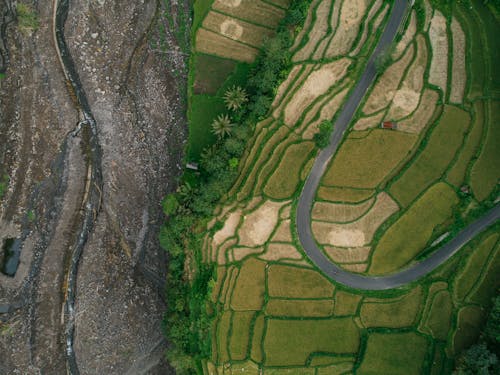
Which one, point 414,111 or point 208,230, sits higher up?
point 414,111

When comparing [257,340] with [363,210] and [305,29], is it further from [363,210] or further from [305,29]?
[305,29]

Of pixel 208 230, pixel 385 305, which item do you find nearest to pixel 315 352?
pixel 385 305

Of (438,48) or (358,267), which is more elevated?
(438,48)

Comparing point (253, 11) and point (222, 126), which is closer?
point (222, 126)

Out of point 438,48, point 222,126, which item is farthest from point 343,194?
point 438,48

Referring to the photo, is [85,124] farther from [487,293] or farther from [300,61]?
[487,293]

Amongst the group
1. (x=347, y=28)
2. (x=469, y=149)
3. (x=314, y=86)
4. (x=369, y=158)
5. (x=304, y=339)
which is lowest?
(x=304, y=339)

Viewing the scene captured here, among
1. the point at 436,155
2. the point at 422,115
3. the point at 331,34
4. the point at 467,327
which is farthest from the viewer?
the point at 331,34

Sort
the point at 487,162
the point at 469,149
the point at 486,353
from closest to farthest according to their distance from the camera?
1. the point at 486,353
2. the point at 487,162
3. the point at 469,149
